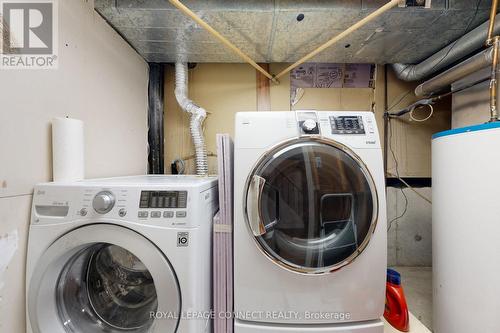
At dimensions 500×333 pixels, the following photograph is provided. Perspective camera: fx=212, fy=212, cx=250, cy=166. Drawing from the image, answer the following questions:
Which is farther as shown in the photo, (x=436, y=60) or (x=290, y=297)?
(x=436, y=60)

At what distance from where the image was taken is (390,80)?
196cm

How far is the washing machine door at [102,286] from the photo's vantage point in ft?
2.70

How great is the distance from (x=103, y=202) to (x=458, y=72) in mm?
2177

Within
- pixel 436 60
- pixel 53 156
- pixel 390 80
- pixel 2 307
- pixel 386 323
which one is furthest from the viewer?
pixel 390 80

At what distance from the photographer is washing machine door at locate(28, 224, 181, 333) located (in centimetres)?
82

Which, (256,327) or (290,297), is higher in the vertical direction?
(290,297)

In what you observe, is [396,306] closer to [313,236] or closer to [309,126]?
[313,236]

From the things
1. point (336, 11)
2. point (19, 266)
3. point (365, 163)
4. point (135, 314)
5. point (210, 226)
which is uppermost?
point (336, 11)

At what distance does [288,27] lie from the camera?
4.47 ft

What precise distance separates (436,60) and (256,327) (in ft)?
6.97

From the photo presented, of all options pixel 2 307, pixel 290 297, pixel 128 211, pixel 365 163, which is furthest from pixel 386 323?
pixel 2 307

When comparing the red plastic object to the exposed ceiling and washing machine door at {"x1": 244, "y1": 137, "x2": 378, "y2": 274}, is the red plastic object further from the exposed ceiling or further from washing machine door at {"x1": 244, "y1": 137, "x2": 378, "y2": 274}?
the exposed ceiling

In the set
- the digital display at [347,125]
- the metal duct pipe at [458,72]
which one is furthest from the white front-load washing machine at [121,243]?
the metal duct pipe at [458,72]

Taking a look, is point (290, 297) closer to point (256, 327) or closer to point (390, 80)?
point (256, 327)
